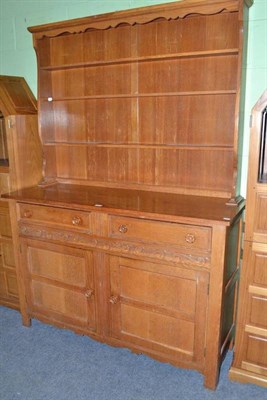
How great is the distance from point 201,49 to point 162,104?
39cm

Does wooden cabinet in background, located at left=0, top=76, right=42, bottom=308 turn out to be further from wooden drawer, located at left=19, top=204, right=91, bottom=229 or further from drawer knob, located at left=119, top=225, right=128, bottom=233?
drawer knob, located at left=119, top=225, right=128, bottom=233

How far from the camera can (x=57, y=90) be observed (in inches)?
96.0

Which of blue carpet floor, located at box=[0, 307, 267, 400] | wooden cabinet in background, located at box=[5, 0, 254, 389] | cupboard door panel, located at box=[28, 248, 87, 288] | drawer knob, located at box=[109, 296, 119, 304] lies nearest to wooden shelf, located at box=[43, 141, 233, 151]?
wooden cabinet in background, located at box=[5, 0, 254, 389]

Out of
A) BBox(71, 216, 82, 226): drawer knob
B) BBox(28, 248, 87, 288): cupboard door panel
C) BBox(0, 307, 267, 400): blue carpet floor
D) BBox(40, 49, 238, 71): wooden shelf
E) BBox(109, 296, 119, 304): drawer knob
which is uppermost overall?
BBox(40, 49, 238, 71): wooden shelf

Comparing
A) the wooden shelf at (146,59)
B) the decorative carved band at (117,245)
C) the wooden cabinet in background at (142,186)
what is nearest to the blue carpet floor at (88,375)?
the wooden cabinet in background at (142,186)

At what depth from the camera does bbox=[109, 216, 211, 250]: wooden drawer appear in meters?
1.68

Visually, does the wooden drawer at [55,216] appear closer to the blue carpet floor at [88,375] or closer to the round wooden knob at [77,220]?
the round wooden knob at [77,220]

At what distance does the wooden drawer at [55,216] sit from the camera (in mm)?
1972

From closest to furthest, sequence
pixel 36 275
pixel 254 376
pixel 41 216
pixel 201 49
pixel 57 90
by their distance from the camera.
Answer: pixel 254 376 < pixel 201 49 < pixel 41 216 < pixel 36 275 < pixel 57 90

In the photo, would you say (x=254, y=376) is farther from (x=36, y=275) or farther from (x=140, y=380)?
(x=36, y=275)

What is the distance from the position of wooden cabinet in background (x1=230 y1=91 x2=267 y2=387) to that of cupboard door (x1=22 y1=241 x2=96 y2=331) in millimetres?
873

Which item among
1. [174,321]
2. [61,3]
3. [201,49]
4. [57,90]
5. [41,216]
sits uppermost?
[61,3]

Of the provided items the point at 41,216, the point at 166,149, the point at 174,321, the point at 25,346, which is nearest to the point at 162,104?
the point at 166,149

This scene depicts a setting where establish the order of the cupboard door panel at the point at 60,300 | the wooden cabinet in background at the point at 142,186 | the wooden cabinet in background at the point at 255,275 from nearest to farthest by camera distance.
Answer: the wooden cabinet in background at the point at 255,275 → the wooden cabinet in background at the point at 142,186 → the cupboard door panel at the point at 60,300
